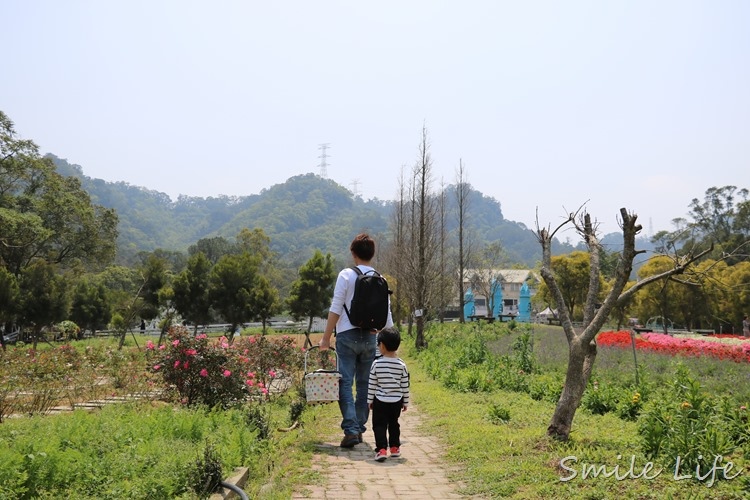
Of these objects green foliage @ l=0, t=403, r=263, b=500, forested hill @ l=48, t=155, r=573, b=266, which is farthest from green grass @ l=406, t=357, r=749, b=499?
forested hill @ l=48, t=155, r=573, b=266

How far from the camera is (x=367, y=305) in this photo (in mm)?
5582

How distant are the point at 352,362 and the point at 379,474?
118 cm

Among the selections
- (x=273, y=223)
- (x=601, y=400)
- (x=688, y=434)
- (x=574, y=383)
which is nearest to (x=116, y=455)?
(x=574, y=383)

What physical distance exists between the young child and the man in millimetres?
267

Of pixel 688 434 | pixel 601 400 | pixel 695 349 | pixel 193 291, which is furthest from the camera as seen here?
pixel 193 291

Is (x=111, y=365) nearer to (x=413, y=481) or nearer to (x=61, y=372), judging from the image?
(x=61, y=372)

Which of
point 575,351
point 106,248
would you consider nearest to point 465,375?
point 575,351

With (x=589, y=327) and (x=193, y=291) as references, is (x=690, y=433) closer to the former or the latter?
(x=589, y=327)

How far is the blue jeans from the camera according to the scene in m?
5.72

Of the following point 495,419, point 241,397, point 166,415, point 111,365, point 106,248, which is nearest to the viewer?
point 166,415

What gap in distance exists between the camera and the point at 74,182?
40281 millimetres

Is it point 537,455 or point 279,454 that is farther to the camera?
point 279,454

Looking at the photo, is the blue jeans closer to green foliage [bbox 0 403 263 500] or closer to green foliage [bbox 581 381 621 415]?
green foliage [bbox 0 403 263 500]

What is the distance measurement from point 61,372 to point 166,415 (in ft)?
22.1
